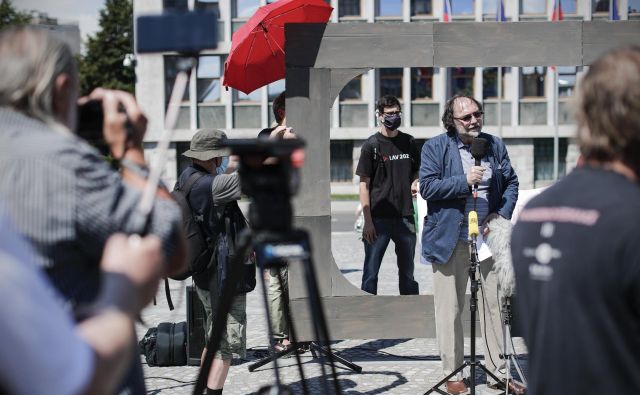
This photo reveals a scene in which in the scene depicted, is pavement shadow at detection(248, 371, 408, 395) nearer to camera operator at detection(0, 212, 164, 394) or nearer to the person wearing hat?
the person wearing hat

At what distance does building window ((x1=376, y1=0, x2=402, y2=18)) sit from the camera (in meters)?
41.4

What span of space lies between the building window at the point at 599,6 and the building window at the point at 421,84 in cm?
802

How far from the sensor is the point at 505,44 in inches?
262

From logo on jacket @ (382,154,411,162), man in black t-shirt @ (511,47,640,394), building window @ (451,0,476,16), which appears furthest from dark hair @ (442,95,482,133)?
building window @ (451,0,476,16)

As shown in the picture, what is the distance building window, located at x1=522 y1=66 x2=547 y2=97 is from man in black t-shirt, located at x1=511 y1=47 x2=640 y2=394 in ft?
126

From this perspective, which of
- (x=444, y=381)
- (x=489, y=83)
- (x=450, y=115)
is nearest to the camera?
(x=444, y=381)

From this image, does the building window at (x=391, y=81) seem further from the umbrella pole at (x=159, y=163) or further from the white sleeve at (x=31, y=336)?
the white sleeve at (x=31, y=336)

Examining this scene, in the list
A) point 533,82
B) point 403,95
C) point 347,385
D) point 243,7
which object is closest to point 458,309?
point 347,385

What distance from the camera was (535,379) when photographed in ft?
7.32

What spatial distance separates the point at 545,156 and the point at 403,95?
7.04 meters

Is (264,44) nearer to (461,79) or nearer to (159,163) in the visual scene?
(159,163)

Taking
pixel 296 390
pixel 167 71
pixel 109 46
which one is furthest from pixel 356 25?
pixel 109 46

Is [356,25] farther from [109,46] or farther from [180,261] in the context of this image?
[109,46]

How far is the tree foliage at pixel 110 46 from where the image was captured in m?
50.6
